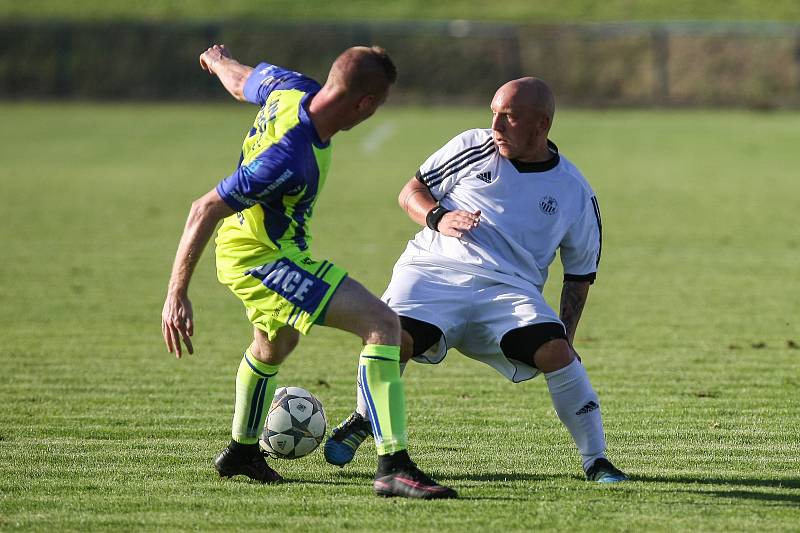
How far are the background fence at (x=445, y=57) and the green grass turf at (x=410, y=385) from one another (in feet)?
71.9

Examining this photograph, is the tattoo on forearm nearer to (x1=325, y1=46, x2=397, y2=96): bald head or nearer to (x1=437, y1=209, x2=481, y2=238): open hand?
(x1=437, y1=209, x2=481, y2=238): open hand

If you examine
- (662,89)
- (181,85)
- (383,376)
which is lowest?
(181,85)

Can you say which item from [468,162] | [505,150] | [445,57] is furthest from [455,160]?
[445,57]

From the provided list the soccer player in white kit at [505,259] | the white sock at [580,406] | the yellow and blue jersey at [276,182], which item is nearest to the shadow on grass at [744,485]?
the white sock at [580,406]

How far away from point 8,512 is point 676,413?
3857 mm

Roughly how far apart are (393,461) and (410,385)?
281cm

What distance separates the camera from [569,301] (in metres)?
6.23

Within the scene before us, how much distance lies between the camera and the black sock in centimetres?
536

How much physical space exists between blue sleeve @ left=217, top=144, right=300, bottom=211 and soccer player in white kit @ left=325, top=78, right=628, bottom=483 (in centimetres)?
112

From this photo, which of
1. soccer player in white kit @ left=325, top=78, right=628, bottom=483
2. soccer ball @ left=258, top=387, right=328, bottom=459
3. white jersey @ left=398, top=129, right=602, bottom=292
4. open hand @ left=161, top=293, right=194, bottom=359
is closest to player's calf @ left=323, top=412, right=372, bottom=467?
soccer player in white kit @ left=325, top=78, right=628, bottom=483

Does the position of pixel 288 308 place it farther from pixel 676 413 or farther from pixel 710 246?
pixel 710 246

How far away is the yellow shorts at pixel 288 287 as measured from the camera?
5.30m

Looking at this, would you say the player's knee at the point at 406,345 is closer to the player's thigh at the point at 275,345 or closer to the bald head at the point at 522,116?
the player's thigh at the point at 275,345

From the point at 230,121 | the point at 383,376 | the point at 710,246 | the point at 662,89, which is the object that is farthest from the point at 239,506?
the point at 662,89
